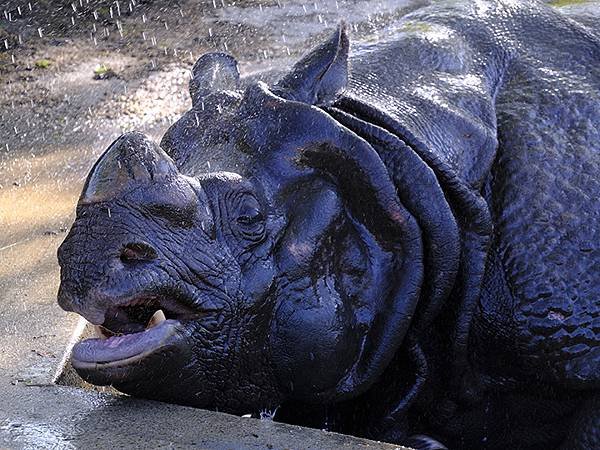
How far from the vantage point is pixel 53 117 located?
727cm

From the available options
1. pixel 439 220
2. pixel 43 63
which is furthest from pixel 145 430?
pixel 43 63

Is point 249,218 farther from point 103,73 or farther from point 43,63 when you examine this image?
point 43,63

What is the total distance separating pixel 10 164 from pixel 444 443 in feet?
12.0

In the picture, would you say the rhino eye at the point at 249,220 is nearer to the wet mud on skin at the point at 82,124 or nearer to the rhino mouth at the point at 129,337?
the rhino mouth at the point at 129,337

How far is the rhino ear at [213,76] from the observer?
3.36 metres

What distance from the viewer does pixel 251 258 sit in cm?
282

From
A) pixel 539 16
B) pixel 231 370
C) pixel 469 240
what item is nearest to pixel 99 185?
pixel 231 370

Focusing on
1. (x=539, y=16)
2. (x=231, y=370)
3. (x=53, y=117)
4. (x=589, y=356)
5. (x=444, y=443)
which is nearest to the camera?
(x=231, y=370)

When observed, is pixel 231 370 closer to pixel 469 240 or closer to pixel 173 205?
pixel 173 205

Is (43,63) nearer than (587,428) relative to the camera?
No

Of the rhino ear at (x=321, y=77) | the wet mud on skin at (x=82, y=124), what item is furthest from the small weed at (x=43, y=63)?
the rhino ear at (x=321, y=77)

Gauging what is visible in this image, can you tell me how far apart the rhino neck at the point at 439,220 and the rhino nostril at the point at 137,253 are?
0.71m

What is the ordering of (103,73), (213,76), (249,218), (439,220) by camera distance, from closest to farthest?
(249,218) < (439,220) < (213,76) < (103,73)

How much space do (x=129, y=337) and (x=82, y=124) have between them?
4.63m
